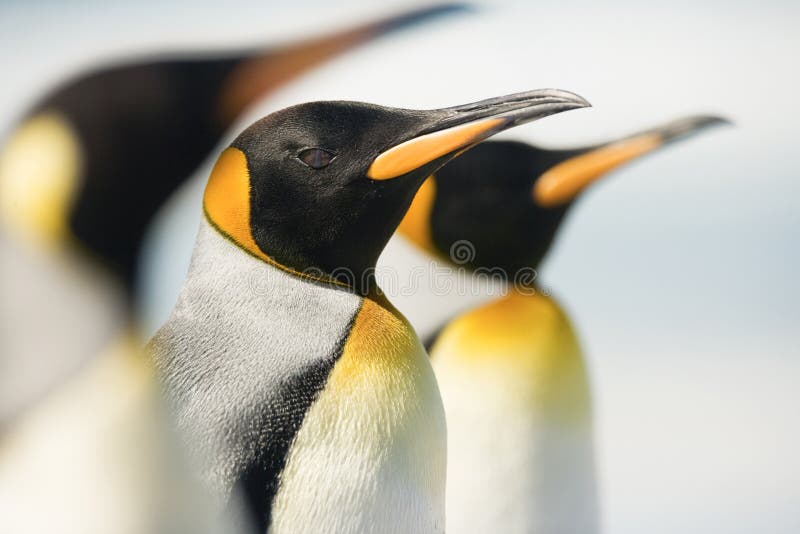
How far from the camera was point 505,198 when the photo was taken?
5.53ft

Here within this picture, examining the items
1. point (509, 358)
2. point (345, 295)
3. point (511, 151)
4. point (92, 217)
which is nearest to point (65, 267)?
point (92, 217)

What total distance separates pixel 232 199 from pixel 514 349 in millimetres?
744

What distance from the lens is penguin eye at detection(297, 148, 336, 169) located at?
99 cm

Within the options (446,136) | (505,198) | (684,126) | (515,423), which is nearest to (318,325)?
(446,136)

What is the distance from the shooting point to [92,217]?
85 cm

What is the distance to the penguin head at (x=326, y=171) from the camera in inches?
39.0

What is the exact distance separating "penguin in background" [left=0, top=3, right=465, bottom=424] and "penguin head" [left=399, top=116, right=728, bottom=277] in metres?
0.78

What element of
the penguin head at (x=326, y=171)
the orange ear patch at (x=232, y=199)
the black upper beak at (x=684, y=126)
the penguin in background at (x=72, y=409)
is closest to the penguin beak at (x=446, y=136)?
the penguin head at (x=326, y=171)

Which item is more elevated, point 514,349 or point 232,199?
point 232,199

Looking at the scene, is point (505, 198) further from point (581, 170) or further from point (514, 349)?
point (514, 349)

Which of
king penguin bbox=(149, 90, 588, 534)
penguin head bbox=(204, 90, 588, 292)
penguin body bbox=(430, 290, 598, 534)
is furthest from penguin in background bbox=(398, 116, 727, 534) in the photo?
penguin head bbox=(204, 90, 588, 292)

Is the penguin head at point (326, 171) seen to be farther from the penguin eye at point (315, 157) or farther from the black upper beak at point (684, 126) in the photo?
the black upper beak at point (684, 126)

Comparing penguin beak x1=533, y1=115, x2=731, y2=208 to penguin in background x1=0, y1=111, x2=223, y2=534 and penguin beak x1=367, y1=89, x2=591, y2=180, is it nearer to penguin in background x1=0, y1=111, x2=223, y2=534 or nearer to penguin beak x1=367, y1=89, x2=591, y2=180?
penguin beak x1=367, y1=89, x2=591, y2=180

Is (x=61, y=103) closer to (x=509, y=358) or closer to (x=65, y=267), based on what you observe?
(x=65, y=267)
